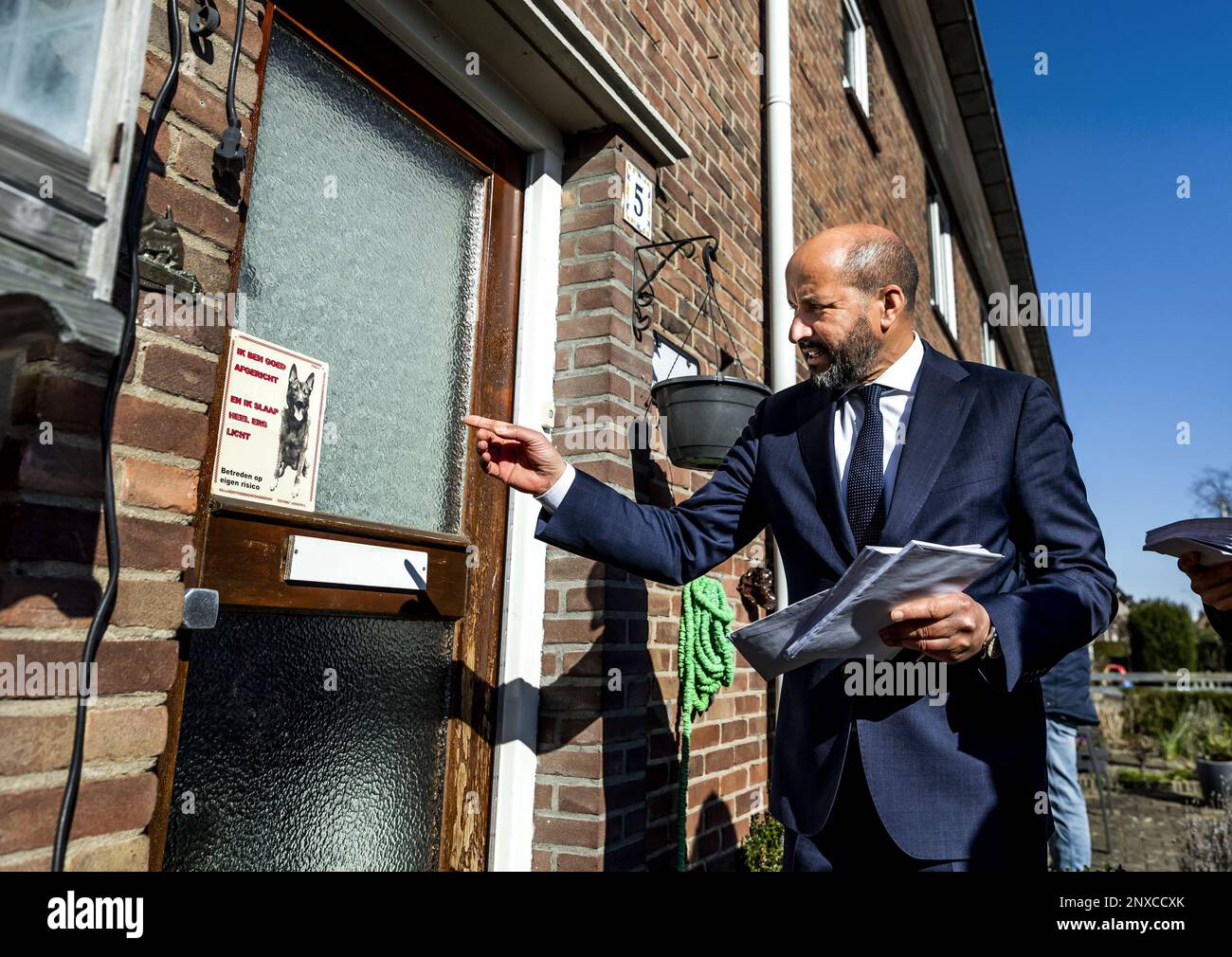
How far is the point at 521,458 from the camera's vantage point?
1941 millimetres

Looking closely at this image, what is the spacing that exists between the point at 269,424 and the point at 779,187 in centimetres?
305

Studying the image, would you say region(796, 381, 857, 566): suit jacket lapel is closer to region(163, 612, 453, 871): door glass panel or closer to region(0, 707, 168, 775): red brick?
region(163, 612, 453, 871): door glass panel

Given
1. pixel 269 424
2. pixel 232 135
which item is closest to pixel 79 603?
pixel 269 424

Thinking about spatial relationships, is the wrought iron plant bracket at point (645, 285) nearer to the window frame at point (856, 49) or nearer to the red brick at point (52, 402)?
the red brick at point (52, 402)

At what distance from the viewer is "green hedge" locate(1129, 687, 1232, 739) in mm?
11445

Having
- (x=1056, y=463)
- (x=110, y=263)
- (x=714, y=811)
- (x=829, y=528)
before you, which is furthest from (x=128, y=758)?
(x=714, y=811)

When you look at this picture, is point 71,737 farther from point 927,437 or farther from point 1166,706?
point 1166,706

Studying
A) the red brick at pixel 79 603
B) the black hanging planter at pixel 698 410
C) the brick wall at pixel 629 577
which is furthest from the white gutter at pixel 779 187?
the red brick at pixel 79 603

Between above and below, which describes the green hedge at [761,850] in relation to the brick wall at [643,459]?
below

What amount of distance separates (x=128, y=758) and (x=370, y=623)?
2.72ft

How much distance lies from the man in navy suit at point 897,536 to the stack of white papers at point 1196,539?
0.36 feet

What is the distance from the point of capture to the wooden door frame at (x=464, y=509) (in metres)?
1.97

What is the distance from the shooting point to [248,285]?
77.5 inches

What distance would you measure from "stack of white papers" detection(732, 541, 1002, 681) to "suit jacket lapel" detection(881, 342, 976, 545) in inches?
10.3
